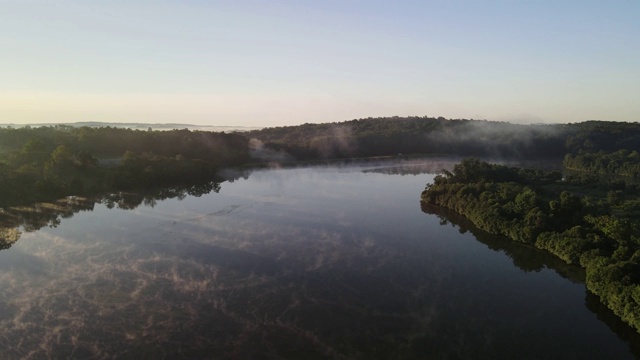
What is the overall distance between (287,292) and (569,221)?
3182 cm

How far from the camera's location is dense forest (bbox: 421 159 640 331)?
29594 millimetres

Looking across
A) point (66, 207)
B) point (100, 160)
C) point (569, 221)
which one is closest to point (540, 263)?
point (569, 221)

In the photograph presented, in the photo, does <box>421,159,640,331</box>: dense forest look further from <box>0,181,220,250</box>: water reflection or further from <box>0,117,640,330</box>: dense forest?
<box>0,181,220,250</box>: water reflection

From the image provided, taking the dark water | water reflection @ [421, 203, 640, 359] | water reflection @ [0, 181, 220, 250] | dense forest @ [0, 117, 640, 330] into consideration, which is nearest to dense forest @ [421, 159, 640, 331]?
dense forest @ [0, 117, 640, 330]

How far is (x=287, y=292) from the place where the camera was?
108ft

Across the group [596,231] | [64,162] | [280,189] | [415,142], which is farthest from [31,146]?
[415,142]

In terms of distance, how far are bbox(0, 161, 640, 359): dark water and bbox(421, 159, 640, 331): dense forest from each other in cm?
162

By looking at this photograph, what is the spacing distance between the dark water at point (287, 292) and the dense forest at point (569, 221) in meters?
1.62

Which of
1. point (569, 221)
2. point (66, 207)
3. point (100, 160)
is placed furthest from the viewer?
point (100, 160)

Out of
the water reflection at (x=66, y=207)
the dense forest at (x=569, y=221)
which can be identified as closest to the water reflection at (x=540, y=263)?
the dense forest at (x=569, y=221)

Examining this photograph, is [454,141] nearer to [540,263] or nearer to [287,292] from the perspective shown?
[540,263]

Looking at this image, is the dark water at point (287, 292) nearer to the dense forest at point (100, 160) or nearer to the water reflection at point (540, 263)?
the water reflection at point (540, 263)

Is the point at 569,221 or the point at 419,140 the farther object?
the point at 419,140

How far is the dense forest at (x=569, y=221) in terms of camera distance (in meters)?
29.6
